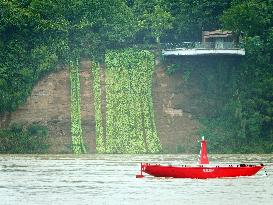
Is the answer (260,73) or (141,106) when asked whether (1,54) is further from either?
(260,73)

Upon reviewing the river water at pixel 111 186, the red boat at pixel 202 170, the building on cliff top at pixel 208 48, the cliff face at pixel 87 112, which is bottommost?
the river water at pixel 111 186

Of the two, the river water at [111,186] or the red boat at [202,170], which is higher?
the red boat at [202,170]

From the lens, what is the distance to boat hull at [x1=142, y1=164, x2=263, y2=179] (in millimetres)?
60969

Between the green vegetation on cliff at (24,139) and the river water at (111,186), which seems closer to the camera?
the river water at (111,186)

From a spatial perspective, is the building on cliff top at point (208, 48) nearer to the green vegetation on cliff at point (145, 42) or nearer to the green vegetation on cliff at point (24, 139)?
the green vegetation on cliff at point (145, 42)

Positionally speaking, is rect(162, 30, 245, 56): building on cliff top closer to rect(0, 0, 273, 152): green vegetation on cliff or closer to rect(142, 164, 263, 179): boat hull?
rect(0, 0, 273, 152): green vegetation on cliff

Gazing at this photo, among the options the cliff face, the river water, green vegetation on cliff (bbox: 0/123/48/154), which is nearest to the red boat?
the river water

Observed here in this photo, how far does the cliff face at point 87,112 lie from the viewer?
311 ft

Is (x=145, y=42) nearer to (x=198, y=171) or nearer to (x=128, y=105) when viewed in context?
(x=128, y=105)

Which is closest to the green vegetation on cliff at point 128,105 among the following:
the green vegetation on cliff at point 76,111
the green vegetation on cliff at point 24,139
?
the green vegetation on cliff at point 76,111

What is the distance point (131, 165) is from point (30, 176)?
1355 centimetres

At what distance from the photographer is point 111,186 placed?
5709 cm

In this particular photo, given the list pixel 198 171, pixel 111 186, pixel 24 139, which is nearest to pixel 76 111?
pixel 24 139

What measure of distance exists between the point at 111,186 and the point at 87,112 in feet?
131
